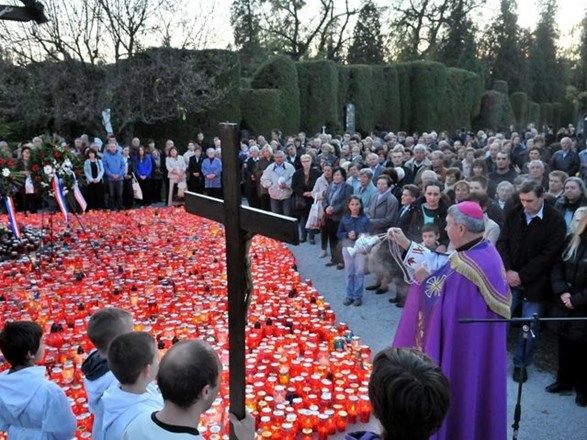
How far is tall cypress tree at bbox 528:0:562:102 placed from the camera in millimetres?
52281

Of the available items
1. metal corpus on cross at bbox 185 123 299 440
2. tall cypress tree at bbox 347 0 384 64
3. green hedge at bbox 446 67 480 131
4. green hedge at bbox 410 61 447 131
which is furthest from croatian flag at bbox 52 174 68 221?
tall cypress tree at bbox 347 0 384 64

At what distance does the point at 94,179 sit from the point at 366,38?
101ft

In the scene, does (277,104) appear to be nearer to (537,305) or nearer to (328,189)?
(328,189)

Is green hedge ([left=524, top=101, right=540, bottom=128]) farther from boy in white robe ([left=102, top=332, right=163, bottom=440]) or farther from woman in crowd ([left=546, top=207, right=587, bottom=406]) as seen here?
boy in white robe ([left=102, top=332, right=163, bottom=440])

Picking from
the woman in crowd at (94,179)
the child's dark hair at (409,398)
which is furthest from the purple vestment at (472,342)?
the woman in crowd at (94,179)

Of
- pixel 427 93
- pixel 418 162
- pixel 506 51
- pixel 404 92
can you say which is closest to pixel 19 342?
pixel 418 162

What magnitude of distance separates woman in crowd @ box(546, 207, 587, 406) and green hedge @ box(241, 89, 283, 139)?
16.7 metres

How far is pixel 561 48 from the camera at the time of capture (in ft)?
184

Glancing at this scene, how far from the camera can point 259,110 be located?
837 inches

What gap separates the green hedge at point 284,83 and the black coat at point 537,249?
56.6 feet

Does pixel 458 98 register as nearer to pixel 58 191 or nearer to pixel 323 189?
pixel 323 189

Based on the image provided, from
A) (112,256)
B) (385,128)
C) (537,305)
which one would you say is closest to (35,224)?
(112,256)

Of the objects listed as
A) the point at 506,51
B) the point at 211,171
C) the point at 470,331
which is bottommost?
the point at 470,331

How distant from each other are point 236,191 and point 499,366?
7.87 ft
